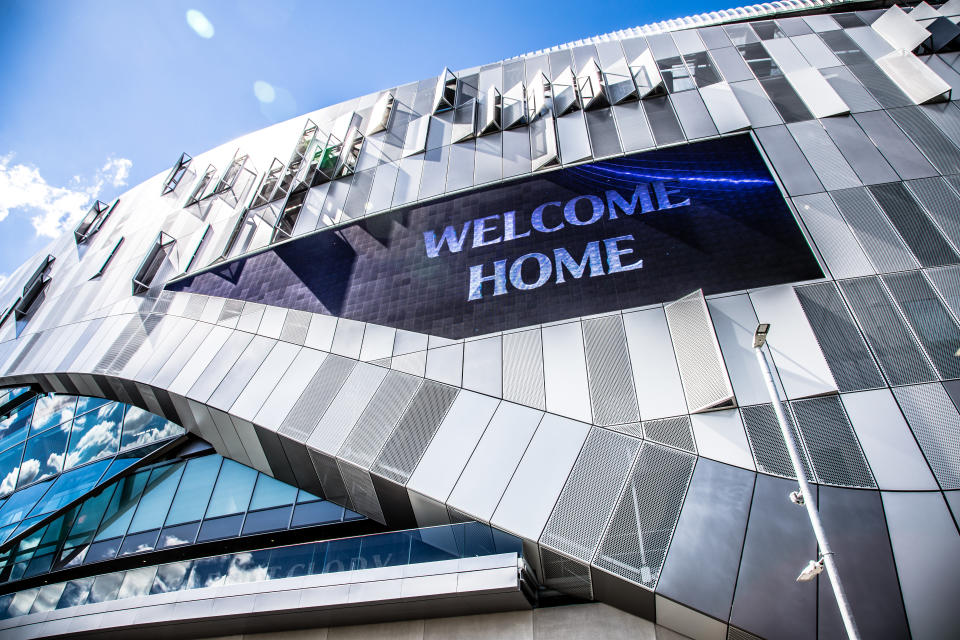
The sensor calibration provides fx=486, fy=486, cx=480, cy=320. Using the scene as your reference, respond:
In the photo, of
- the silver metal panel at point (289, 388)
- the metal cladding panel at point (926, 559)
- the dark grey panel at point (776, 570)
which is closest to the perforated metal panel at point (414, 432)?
the silver metal panel at point (289, 388)

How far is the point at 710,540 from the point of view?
10.8 metres

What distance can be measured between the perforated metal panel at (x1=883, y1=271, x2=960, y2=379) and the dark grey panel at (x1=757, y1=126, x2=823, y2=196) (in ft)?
14.6

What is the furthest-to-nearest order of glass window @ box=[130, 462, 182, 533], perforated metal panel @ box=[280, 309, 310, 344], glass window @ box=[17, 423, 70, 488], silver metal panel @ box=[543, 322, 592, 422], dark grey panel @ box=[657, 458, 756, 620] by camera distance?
glass window @ box=[17, 423, 70, 488], perforated metal panel @ box=[280, 309, 310, 344], glass window @ box=[130, 462, 182, 533], silver metal panel @ box=[543, 322, 592, 422], dark grey panel @ box=[657, 458, 756, 620]

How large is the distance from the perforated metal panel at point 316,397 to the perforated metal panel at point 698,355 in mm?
10653

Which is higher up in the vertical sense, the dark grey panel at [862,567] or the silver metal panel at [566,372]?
the silver metal panel at [566,372]

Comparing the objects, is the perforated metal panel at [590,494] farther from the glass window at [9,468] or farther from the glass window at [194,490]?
the glass window at [9,468]

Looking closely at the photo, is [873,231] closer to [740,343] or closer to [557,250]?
[740,343]

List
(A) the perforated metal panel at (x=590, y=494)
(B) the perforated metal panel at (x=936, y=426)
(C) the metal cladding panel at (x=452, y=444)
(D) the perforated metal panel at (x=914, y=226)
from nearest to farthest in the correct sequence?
(B) the perforated metal panel at (x=936, y=426) → (A) the perforated metal panel at (x=590, y=494) → (C) the metal cladding panel at (x=452, y=444) → (D) the perforated metal panel at (x=914, y=226)

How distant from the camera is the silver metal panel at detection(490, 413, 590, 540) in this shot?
39.3 feet

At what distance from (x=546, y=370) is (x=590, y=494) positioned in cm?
395

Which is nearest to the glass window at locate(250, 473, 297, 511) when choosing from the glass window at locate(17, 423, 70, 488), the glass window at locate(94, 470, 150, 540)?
the glass window at locate(94, 470, 150, 540)

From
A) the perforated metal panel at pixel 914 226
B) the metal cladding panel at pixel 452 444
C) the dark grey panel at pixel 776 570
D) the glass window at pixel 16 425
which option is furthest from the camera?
the glass window at pixel 16 425

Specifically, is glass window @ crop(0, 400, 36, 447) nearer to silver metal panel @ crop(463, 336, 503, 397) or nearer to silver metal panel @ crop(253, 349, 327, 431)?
silver metal panel @ crop(253, 349, 327, 431)

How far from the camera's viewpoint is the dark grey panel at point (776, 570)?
31.4ft
